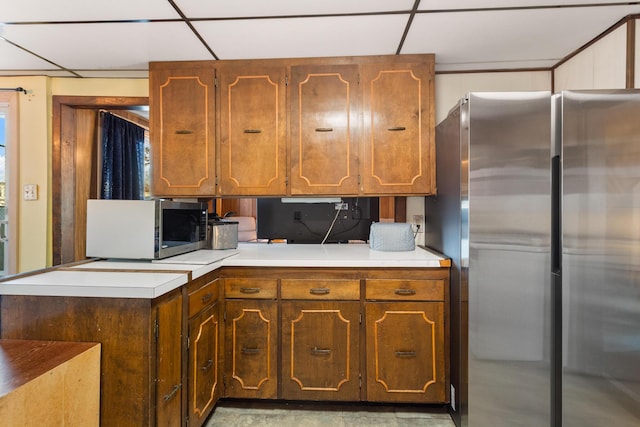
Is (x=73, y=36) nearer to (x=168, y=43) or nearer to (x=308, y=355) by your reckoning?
(x=168, y=43)

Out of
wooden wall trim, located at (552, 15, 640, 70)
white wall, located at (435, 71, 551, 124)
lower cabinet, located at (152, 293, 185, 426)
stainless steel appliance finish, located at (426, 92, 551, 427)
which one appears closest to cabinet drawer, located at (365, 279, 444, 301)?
stainless steel appliance finish, located at (426, 92, 551, 427)

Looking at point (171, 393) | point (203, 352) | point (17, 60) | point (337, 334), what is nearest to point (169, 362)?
point (171, 393)

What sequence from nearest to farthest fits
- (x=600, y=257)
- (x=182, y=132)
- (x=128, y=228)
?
(x=600, y=257)
(x=128, y=228)
(x=182, y=132)

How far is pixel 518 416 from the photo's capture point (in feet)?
5.87

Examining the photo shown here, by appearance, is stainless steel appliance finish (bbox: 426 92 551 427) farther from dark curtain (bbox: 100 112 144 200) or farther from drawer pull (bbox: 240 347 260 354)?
dark curtain (bbox: 100 112 144 200)

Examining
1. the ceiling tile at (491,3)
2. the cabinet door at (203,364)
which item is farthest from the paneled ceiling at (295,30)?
the cabinet door at (203,364)

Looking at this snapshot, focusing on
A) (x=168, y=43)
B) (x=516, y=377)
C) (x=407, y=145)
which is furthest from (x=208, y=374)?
(x=168, y=43)

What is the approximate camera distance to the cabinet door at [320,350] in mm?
2092

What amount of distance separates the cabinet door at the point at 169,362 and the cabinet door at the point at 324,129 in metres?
1.18

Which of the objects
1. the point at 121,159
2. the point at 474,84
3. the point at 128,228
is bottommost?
the point at 128,228

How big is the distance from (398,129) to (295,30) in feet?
2.98

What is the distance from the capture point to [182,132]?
8.18ft

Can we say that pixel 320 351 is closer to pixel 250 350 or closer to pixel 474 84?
pixel 250 350

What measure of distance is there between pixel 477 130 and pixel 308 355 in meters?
1.58
